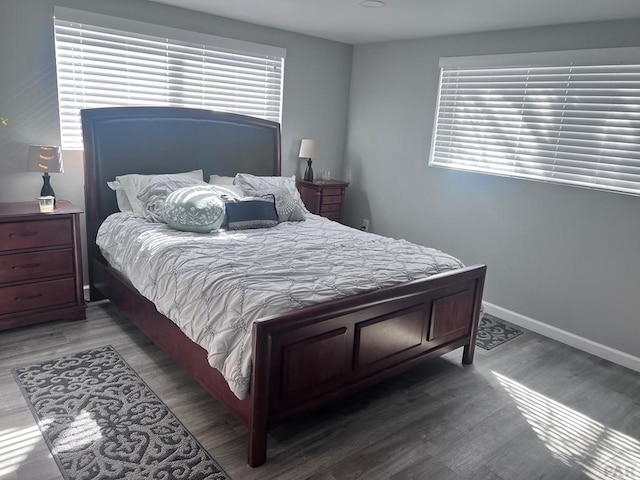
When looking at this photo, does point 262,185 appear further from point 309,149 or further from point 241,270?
point 241,270

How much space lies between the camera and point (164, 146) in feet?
13.0

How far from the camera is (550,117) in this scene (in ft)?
12.2

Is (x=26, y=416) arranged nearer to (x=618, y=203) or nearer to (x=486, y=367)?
(x=486, y=367)

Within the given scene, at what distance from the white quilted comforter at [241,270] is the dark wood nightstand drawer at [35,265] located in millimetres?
279

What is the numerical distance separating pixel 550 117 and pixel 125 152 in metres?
3.33

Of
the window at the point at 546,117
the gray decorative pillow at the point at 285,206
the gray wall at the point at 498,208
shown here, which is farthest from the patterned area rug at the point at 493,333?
the gray decorative pillow at the point at 285,206

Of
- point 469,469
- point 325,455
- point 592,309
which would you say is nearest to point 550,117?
point 592,309

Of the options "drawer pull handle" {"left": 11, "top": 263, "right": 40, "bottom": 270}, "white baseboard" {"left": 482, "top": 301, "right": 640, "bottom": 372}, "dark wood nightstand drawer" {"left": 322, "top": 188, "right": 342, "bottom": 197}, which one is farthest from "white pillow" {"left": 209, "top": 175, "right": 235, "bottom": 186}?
"white baseboard" {"left": 482, "top": 301, "right": 640, "bottom": 372}

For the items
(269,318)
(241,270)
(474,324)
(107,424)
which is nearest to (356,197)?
(474,324)

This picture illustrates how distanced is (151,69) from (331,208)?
214cm

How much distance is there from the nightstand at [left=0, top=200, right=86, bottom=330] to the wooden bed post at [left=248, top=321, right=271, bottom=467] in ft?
6.48

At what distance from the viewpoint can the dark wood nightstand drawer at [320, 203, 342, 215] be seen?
493cm

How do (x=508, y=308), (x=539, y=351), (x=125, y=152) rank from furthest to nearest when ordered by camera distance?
(x=508, y=308)
(x=125, y=152)
(x=539, y=351)

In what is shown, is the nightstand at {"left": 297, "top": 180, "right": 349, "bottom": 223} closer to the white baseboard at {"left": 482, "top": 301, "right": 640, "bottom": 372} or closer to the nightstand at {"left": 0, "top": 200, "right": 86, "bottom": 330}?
the white baseboard at {"left": 482, "top": 301, "right": 640, "bottom": 372}
